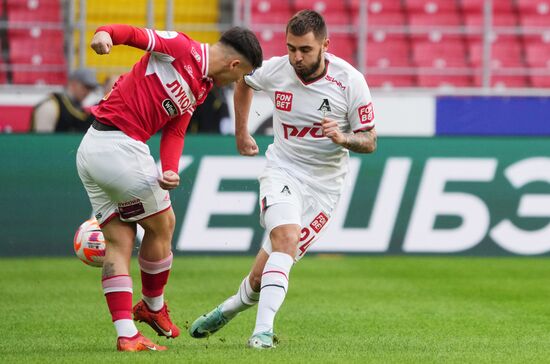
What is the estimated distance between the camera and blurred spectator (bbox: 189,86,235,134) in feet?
47.6

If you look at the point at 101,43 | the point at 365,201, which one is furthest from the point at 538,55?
the point at 101,43

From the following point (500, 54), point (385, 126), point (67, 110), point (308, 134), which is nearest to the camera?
point (308, 134)

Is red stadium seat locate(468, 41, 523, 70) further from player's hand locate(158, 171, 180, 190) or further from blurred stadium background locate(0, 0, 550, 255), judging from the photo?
player's hand locate(158, 171, 180, 190)

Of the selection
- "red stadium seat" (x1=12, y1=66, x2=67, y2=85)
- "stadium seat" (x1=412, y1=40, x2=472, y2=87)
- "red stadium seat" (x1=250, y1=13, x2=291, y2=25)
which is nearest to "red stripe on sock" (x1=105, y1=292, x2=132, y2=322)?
"red stadium seat" (x1=12, y1=66, x2=67, y2=85)

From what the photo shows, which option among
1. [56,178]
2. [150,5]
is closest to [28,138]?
[56,178]

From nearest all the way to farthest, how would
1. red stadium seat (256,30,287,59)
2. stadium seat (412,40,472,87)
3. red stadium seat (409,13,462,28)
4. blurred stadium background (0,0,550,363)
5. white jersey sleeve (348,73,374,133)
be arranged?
white jersey sleeve (348,73,374,133), blurred stadium background (0,0,550,363), red stadium seat (256,30,287,59), stadium seat (412,40,472,87), red stadium seat (409,13,462,28)

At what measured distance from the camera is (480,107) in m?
16.4

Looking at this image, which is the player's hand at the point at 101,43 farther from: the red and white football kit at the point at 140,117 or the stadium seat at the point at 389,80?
the stadium seat at the point at 389,80

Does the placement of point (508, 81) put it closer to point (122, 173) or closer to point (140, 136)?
point (140, 136)

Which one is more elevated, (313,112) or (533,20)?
(313,112)

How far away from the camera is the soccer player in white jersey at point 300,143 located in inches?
290

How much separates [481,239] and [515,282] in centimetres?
193

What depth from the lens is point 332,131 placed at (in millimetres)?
7145

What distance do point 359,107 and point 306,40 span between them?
0.56 metres
